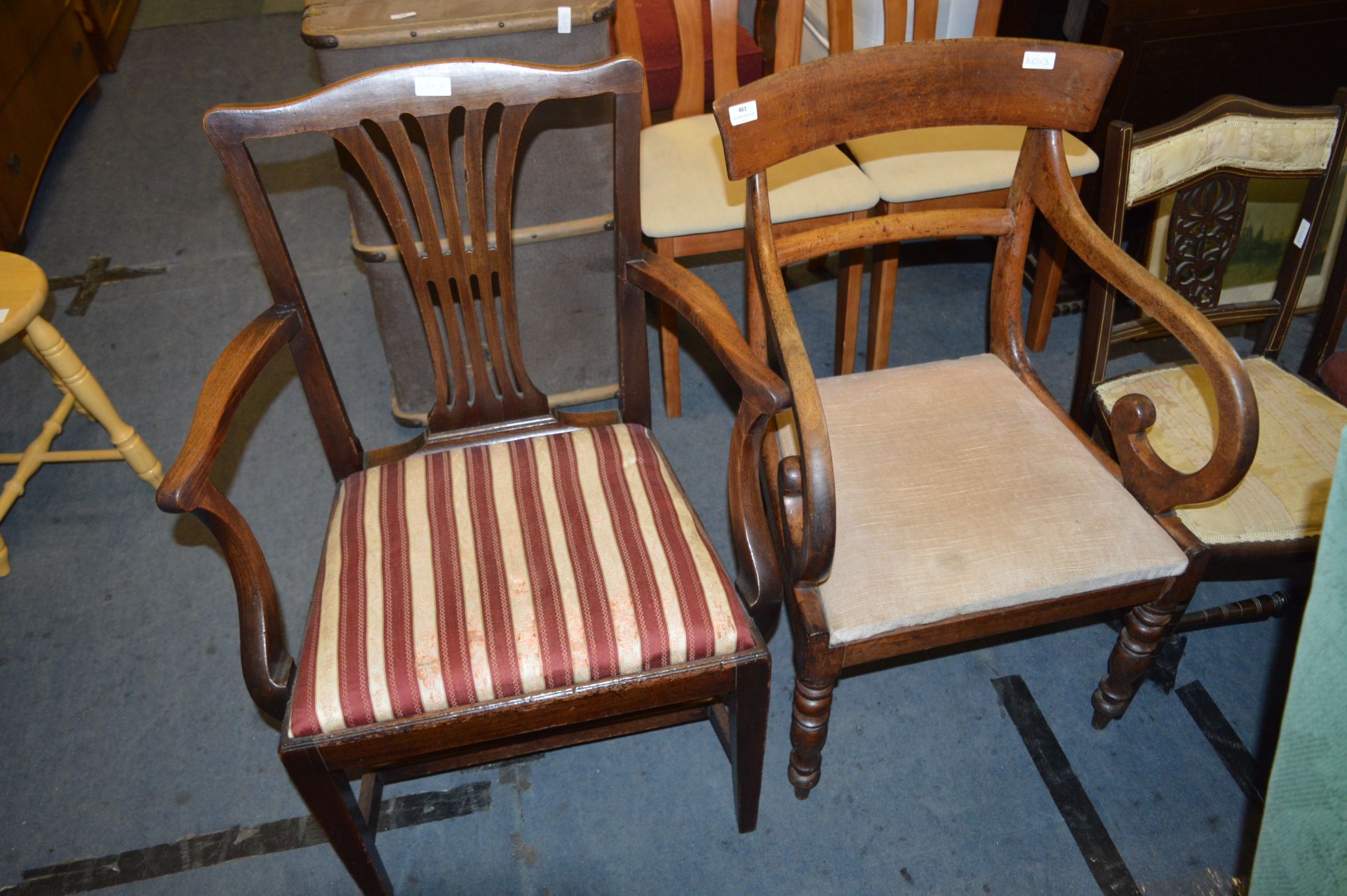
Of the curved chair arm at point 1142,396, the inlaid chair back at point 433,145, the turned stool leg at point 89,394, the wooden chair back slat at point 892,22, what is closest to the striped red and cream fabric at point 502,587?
the inlaid chair back at point 433,145

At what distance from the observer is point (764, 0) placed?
Answer: 236cm

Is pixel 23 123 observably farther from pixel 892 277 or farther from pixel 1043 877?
pixel 1043 877

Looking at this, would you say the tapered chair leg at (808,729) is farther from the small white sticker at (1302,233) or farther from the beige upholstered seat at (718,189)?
the small white sticker at (1302,233)

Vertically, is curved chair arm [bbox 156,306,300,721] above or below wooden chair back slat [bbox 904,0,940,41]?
below

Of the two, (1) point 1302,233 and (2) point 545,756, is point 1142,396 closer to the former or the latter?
(1) point 1302,233

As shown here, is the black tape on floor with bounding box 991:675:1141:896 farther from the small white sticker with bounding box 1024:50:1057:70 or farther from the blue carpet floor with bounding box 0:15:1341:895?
the small white sticker with bounding box 1024:50:1057:70

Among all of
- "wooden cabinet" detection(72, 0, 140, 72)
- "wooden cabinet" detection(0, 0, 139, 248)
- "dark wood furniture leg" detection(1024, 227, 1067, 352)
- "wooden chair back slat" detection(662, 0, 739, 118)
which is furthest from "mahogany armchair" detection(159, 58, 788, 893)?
"wooden cabinet" detection(72, 0, 140, 72)

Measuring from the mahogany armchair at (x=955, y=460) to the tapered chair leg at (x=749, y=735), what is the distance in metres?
0.08

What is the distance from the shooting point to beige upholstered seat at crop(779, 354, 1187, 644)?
1.20 metres

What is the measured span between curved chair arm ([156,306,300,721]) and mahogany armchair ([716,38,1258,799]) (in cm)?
61

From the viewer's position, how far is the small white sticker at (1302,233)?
1501mm

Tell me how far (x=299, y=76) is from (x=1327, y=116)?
3481 mm

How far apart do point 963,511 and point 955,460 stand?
0.09m

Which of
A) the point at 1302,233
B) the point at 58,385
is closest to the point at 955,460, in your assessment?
the point at 1302,233
